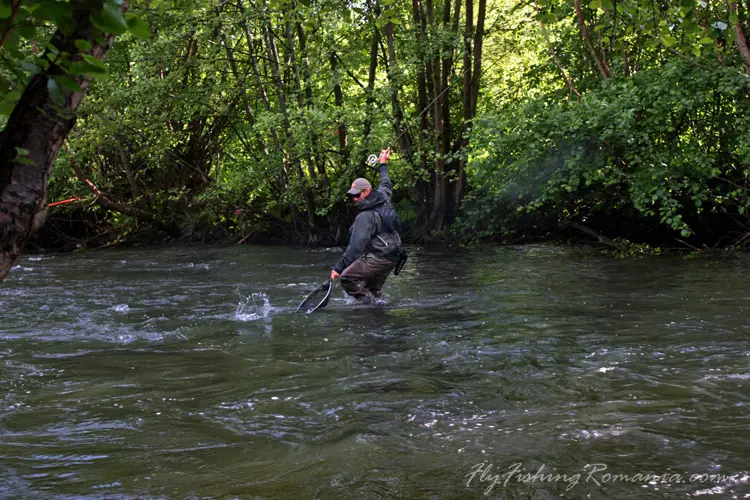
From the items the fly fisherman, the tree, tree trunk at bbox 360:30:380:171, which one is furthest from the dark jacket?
tree trunk at bbox 360:30:380:171

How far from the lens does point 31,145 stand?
2.45m

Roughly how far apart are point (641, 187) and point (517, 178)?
8.55 feet

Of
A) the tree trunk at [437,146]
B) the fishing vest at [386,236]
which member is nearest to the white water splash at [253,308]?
the fishing vest at [386,236]

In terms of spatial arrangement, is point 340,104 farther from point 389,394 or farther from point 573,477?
point 573,477

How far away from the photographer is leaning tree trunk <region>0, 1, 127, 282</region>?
7.89 feet

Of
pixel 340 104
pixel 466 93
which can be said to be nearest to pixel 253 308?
pixel 340 104

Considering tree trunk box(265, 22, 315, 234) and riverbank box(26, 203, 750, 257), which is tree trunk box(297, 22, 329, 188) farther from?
riverbank box(26, 203, 750, 257)

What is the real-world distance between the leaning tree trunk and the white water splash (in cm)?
751

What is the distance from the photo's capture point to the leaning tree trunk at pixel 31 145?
241 centimetres

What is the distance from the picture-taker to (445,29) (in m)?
18.8

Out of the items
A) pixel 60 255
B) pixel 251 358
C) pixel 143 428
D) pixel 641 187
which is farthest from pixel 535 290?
pixel 60 255

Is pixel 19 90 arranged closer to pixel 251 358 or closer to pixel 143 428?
pixel 143 428

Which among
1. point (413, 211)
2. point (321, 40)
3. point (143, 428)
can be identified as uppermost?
point (321, 40)

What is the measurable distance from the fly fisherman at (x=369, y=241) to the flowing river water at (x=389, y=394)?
52 cm
